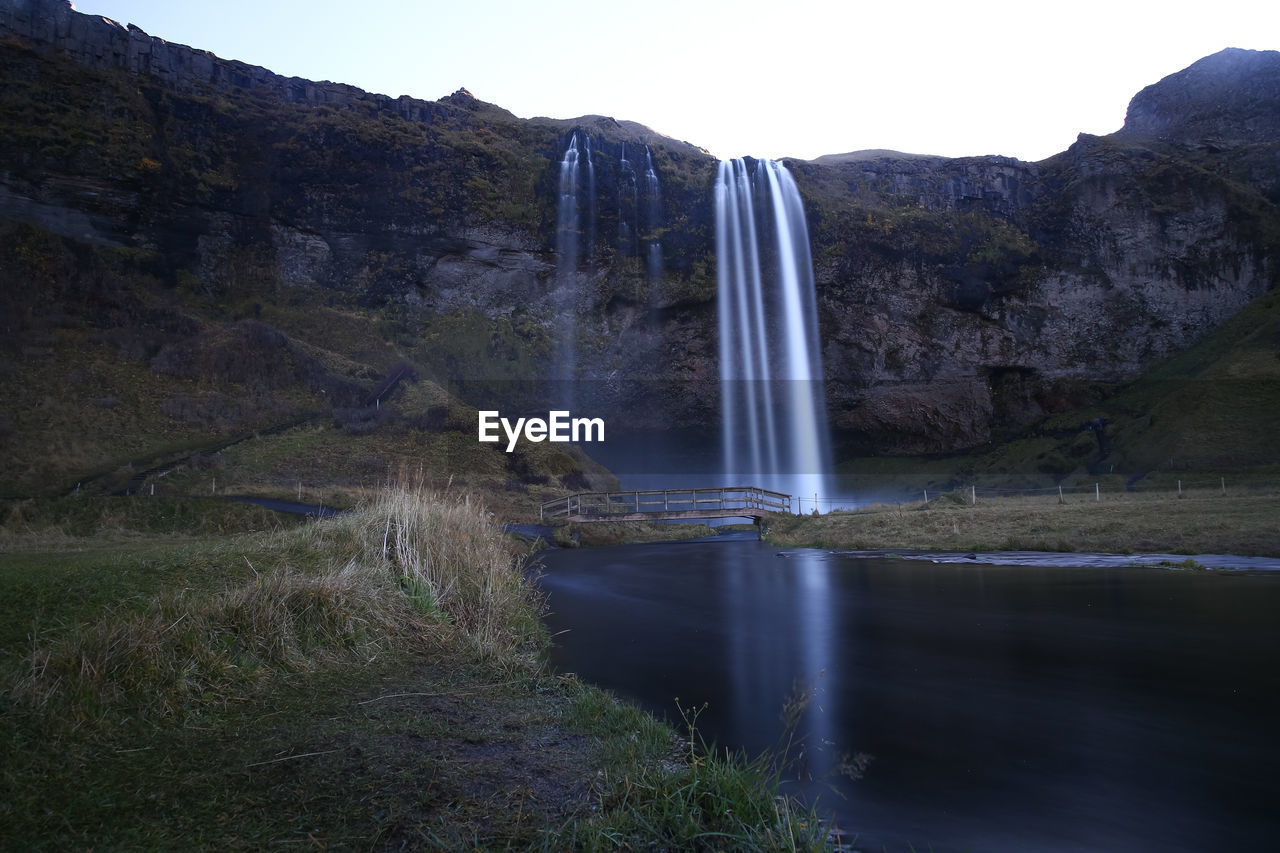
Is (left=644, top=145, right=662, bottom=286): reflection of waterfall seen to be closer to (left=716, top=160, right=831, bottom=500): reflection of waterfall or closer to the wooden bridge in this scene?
(left=716, top=160, right=831, bottom=500): reflection of waterfall

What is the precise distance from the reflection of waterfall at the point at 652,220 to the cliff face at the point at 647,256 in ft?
1.13

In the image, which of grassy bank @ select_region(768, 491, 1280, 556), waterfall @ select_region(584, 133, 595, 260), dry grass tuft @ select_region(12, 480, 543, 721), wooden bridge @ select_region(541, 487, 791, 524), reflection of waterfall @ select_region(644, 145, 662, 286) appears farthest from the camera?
waterfall @ select_region(584, 133, 595, 260)

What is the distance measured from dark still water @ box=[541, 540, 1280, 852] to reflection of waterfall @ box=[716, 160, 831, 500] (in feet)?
117

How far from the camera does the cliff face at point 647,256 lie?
49.3 meters

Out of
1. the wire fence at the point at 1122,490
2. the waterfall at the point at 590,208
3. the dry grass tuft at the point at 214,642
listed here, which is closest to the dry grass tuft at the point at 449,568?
the dry grass tuft at the point at 214,642

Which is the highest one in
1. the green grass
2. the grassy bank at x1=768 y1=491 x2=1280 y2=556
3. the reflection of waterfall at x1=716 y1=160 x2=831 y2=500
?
the reflection of waterfall at x1=716 y1=160 x2=831 y2=500

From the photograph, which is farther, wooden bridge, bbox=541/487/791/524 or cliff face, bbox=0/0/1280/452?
cliff face, bbox=0/0/1280/452

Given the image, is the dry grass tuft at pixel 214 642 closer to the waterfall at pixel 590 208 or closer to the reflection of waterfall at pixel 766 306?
the reflection of waterfall at pixel 766 306

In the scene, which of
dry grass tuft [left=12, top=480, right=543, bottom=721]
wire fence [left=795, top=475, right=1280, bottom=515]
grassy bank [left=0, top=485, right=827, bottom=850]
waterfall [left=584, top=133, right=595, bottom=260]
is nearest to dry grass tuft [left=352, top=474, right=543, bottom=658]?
dry grass tuft [left=12, top=480, right=543, bottom=721]

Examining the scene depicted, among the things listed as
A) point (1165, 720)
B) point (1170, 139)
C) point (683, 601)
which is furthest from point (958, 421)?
point (1165, 720)

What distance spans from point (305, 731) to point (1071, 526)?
2210 cm

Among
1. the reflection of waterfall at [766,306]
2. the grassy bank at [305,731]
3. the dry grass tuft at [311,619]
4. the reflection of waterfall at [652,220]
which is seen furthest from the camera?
the reflection of waterfall at [652,220]

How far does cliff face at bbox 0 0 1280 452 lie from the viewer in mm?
49344

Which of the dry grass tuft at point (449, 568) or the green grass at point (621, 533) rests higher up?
the dry grass tuft at point (449, 568)
